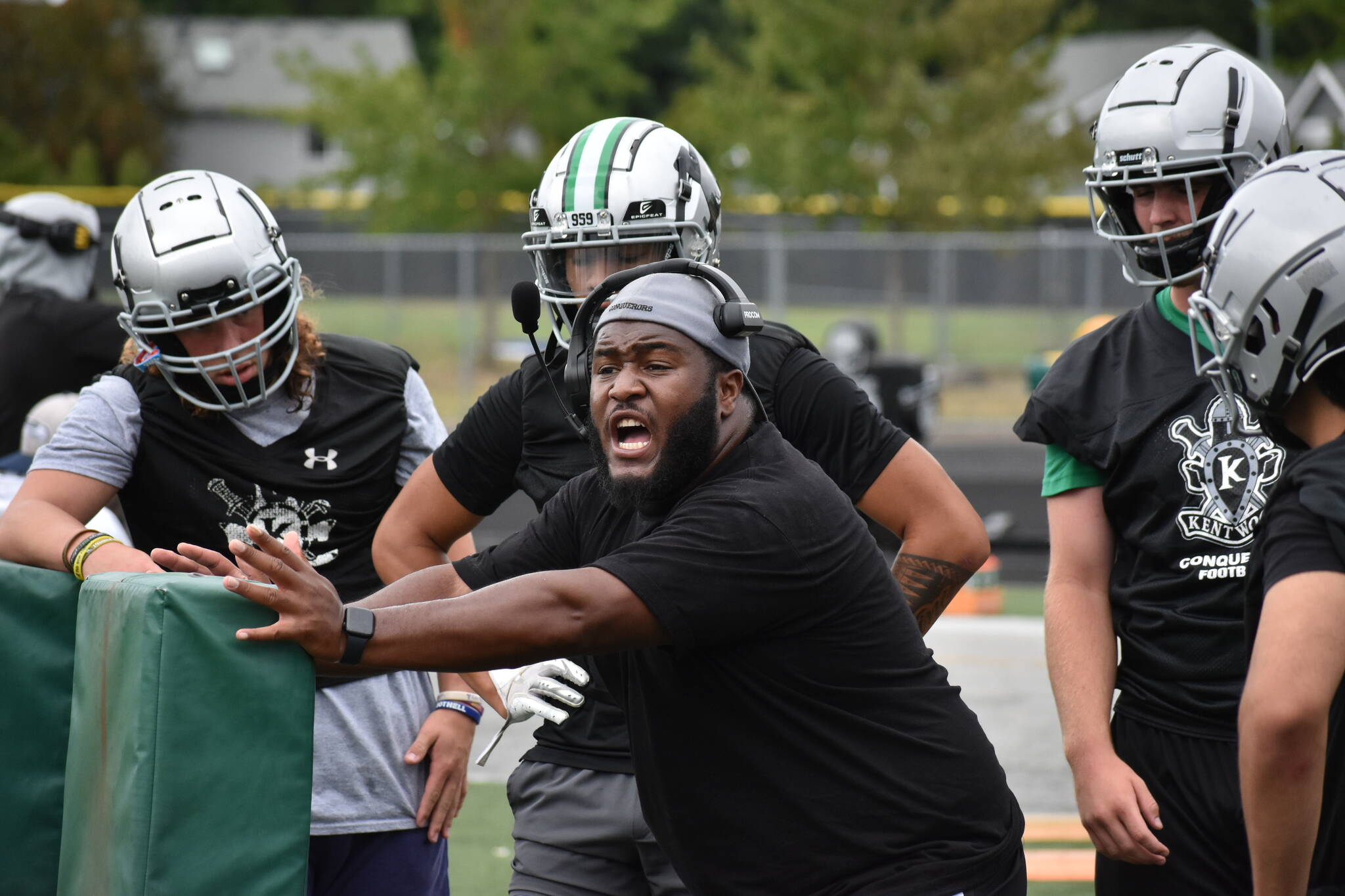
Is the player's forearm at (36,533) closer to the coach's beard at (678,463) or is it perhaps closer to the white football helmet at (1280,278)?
the coach's beard at (678,463)

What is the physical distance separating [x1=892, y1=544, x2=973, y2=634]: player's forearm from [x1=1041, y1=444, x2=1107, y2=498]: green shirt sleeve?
0.97ft

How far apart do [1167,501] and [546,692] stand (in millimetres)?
1360

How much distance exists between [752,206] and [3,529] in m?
33.3

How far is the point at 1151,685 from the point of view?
3389 millimetres

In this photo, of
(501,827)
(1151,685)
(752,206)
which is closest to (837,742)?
(1151,685)

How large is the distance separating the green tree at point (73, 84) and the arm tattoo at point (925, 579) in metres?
40.9

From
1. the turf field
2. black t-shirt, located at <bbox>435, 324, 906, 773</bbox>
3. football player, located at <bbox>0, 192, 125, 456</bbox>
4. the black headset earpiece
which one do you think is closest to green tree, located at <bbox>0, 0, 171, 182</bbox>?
the turf field

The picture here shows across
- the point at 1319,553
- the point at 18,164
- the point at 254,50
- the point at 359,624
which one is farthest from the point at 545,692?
the point at 254,50

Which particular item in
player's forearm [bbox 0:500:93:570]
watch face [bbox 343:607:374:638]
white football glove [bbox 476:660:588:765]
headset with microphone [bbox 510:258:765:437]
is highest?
headset with microphone [bbox 510:258:765:437]

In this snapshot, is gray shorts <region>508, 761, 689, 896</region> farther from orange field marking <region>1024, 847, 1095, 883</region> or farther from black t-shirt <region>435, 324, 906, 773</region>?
orange field marking <region>1024, 847, 1095, 883</region>

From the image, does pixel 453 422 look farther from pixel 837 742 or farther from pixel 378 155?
pixel 837 742

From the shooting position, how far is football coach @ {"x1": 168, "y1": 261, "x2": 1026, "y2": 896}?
2.59 metres

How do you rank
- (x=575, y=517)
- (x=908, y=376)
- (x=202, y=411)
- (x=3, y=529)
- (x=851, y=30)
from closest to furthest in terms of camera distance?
(x=575, y=517)
(x=3, y=529)
(x=202, y=411)
(x=908, y=376)
(x=851, y=30)

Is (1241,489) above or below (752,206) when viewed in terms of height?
above
